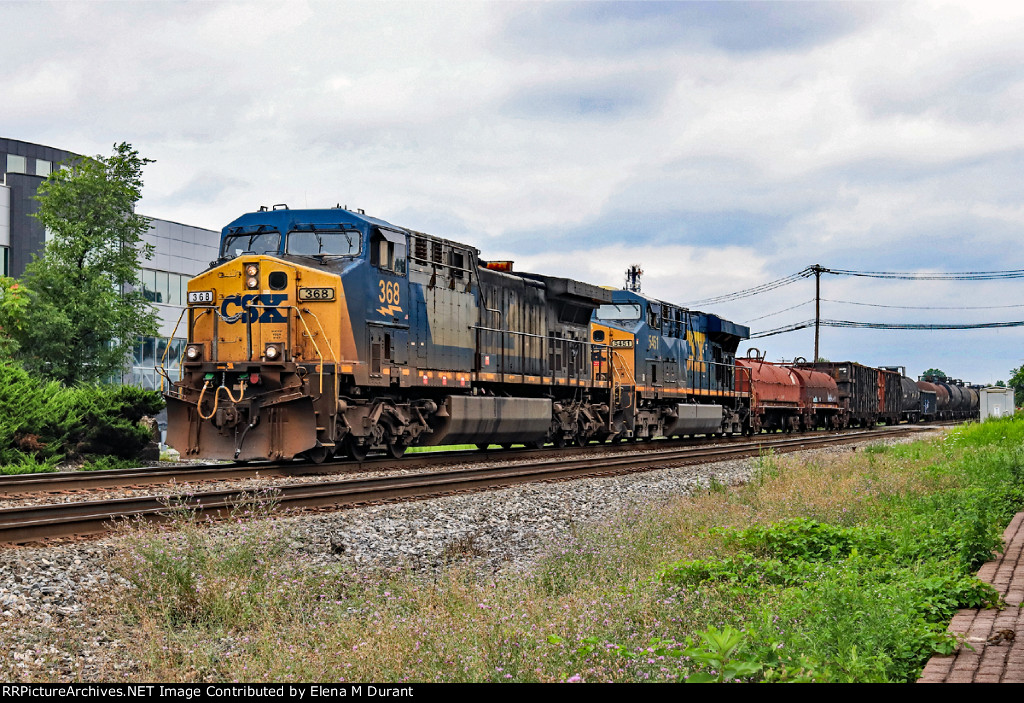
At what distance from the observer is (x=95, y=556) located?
25.1 ft

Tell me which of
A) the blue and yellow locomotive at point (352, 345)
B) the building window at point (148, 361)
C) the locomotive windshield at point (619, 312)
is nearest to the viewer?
the blue and yellow locomotive at point (352, 345)

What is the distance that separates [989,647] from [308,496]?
770 cm

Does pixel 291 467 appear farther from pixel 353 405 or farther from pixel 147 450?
pixel 147 450

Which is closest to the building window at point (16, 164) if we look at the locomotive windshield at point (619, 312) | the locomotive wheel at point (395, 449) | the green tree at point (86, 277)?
the green tree at point (86, 277)

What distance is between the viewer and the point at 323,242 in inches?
600

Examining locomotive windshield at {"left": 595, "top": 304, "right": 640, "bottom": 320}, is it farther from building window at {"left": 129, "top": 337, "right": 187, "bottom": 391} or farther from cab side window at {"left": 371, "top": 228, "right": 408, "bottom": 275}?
building window at {"left": 129, "top": 337, "right": 187, "bottom": 391}

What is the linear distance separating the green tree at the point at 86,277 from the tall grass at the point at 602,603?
59.3 ft

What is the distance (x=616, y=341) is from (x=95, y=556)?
59.8 feet

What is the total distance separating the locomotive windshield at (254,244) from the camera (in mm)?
15359

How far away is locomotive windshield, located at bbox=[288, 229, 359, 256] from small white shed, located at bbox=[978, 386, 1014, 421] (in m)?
28.7

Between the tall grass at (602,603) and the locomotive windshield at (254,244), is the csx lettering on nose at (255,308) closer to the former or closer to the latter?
the locomotive windshield at (254,244)

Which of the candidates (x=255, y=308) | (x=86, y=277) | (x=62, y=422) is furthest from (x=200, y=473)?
(x=86, y=277)

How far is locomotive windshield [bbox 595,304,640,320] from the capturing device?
25281mm

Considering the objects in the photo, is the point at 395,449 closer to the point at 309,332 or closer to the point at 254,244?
the point at 309,332
